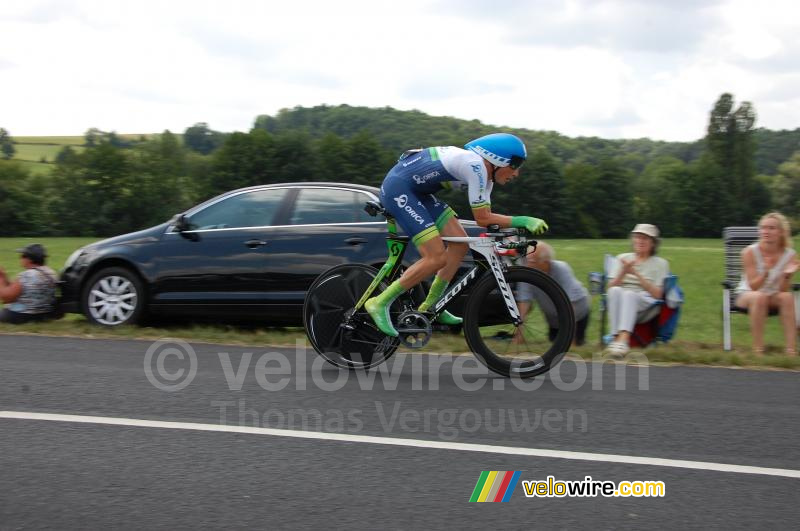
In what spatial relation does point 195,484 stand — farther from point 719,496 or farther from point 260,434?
point 719,496

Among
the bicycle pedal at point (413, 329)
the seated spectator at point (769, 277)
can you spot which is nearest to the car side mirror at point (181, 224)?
the bicycle pedal at point (413, 329)

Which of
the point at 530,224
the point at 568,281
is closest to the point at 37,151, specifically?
the point at 568,281

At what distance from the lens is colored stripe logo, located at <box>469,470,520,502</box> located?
4.03 metres

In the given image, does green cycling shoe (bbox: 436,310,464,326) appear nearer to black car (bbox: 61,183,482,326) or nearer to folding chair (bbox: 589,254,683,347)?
folding chair (bbox: 589,254,683,347)

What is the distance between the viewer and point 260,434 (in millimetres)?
5020

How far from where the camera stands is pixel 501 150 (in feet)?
20.7

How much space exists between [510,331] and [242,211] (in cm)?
432

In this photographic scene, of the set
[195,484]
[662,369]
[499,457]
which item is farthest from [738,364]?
[195,484]

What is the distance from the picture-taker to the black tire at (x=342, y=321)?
22.7 ft

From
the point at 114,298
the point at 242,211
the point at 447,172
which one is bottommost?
the point at 114,298

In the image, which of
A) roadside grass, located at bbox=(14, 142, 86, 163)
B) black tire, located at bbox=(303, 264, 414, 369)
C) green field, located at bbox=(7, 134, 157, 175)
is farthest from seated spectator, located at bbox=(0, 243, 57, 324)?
roadside grass, located at bbox=(14, 142, 86, 163)

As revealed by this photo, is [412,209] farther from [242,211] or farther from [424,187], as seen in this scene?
[242,211]

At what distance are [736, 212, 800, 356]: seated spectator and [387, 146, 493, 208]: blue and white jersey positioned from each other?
12.0 feet

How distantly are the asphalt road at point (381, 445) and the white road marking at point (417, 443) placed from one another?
2 centimetres
